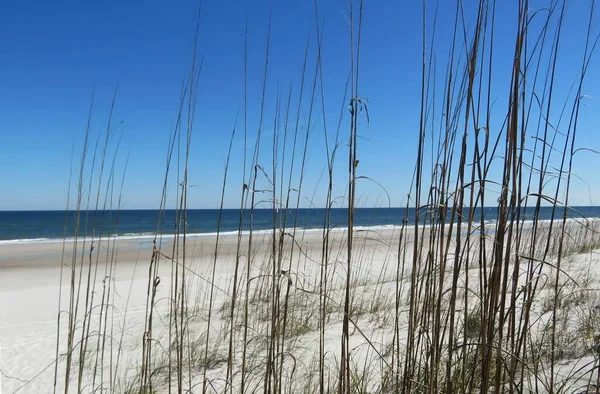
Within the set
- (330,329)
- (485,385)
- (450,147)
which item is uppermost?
(450,147)

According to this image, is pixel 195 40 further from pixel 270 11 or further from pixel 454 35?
pixel 454 35

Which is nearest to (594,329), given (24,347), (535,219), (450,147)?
(535,219)

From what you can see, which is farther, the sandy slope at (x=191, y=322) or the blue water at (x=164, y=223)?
the sandy slope at (x=191, y=322)

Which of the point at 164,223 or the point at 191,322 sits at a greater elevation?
the point at 164,223

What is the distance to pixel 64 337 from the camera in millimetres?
4055

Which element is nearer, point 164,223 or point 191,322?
point 191,322

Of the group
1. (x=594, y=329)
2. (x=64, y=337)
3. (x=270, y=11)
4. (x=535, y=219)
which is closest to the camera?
(x=535, y=219)

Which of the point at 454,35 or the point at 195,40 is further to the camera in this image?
the point at 195,40

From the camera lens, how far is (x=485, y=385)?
974 millimetres

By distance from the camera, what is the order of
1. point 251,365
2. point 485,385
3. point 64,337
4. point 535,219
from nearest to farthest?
Result: 1. point 485,385
2. point 535,219
3. point 251,365
4. point 64,337

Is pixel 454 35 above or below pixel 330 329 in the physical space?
above

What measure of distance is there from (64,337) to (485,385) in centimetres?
433

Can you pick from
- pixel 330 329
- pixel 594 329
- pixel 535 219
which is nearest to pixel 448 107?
pixel 535 219

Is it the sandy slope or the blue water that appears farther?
the sandy slope
